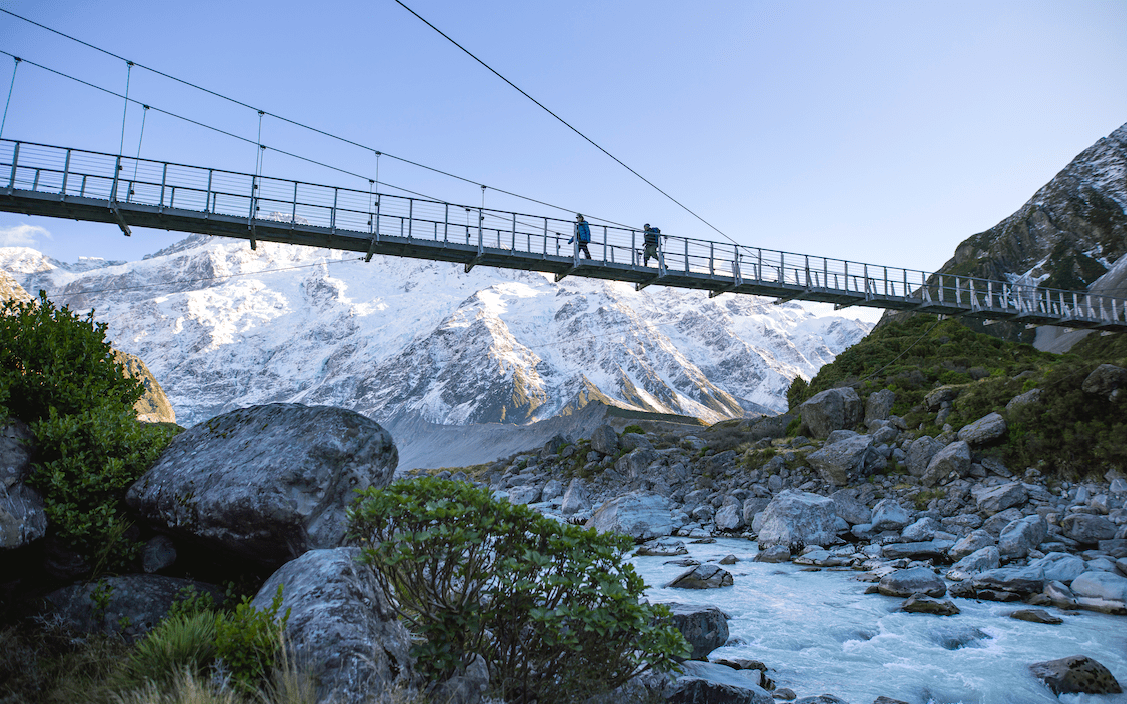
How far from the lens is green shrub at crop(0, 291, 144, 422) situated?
18.0 ft

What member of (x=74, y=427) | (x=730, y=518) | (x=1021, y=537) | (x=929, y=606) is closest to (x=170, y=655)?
(x=74, y=427)

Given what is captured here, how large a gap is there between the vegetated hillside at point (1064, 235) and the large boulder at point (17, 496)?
48.7 meters

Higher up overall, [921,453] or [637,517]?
[921,453]

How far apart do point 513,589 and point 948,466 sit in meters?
19.1

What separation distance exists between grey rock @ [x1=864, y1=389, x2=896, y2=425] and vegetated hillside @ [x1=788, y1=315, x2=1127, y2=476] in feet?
1.07

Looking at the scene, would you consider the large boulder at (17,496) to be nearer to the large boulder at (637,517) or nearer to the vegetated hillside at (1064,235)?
the large boulder at (637,517)

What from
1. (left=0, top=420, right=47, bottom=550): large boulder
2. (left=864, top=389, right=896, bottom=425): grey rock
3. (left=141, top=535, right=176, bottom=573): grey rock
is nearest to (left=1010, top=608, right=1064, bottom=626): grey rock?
(left=141, top=535, right=176, bottom=573): grey rock

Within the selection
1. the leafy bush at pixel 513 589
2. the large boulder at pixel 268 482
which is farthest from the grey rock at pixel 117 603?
the leafy bush at pixel 513 589

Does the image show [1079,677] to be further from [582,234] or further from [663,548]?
[582,234]

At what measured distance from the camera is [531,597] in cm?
428

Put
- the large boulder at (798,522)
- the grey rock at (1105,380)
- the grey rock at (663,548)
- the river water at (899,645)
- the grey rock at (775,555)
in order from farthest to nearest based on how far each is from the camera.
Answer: the grey rock at (1105,380) → the grey rock at (663,548) → the large boulder at (798,522) → the grey rock at (775,555) → the river water at (899,645)

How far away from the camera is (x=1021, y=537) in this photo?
1317 centimetres

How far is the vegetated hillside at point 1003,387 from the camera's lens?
59.0 ft

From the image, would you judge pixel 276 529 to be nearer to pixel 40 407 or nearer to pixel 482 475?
pixel 40 407
